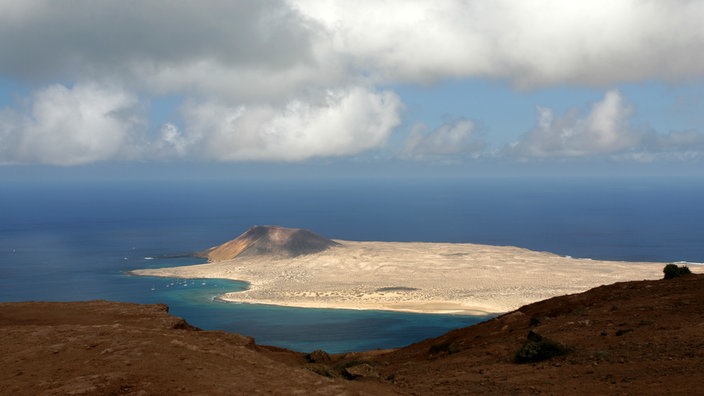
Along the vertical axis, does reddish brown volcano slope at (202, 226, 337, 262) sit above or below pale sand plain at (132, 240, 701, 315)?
above

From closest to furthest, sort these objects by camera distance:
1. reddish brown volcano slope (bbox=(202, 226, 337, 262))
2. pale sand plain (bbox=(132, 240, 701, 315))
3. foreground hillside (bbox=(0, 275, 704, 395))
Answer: foreground hillside (bbox=(0, 275, 704, 395))
pale sand plain (bbox=(132, 240, 701, 315))
reddish brown volcano slope (bbox=(202, 226, 337, 262))

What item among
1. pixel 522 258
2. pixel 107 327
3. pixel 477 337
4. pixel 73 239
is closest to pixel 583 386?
pixel 477 337

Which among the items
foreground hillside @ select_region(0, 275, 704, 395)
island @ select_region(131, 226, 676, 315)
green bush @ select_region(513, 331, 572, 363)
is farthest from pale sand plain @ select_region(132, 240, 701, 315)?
green bush @ select_region(513, 331, 572, 363)

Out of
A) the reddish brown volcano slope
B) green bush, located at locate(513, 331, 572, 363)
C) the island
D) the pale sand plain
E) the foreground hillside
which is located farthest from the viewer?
the reddish brown volcano slope

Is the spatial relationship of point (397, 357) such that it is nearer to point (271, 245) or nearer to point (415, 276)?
point (415, 276)

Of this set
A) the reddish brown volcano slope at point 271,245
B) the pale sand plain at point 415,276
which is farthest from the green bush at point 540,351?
the reddish brown volcano slope at point 271,245

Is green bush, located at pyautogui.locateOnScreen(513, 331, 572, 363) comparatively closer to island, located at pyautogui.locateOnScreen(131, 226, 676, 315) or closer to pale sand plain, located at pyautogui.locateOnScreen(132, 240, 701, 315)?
pale sand plain, located at pyautogui.locateOnScreen(132, 240, 701, 315)
